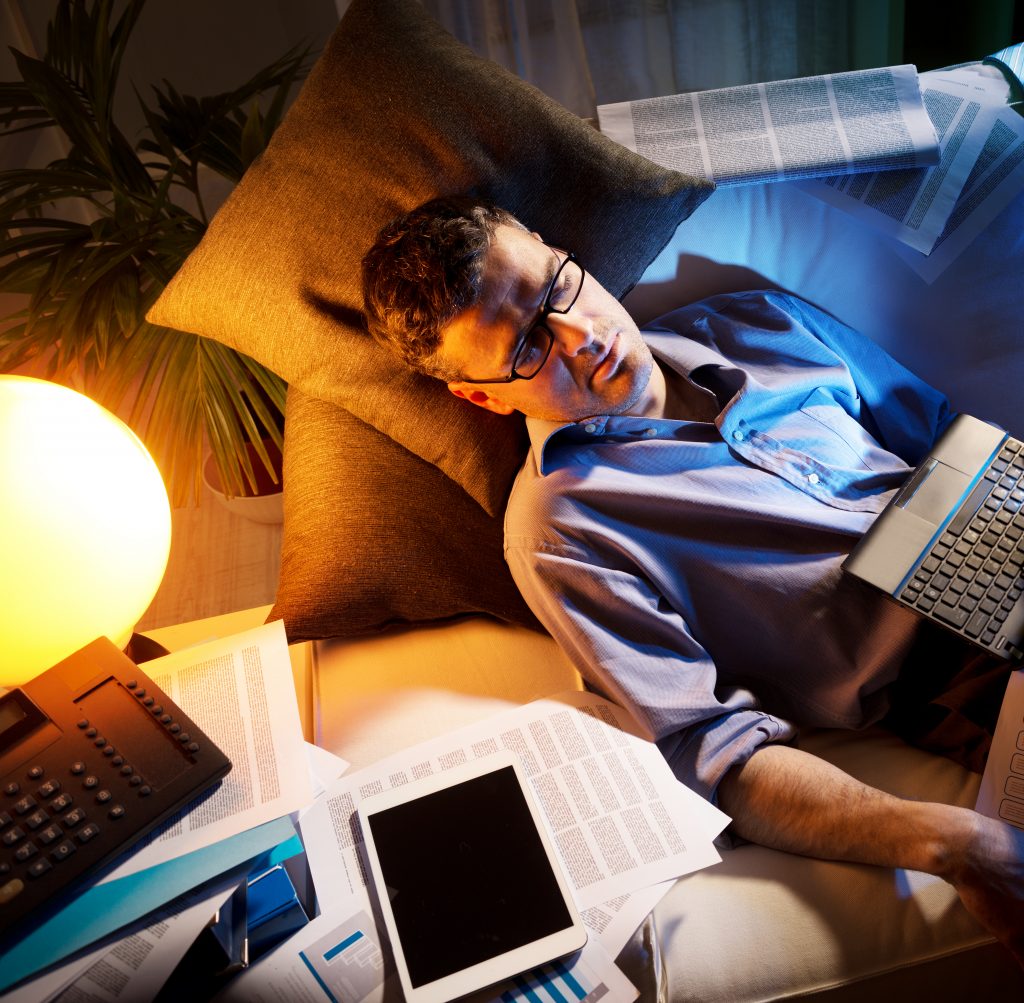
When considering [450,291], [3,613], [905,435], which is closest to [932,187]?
[905,435]

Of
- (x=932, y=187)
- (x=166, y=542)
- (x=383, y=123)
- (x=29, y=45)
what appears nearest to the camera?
(x=166, y=542)

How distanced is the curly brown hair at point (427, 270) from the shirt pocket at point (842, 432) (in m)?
0.57

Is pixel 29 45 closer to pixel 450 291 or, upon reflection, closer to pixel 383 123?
pixel 383 123

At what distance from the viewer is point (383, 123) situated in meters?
1.26

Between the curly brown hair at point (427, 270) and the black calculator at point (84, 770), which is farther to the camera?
the curly brown hair at point (427, 270)

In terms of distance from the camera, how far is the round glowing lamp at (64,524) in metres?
0.94

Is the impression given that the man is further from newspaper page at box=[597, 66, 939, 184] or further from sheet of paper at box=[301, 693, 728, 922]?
newspaper page at box=[597, 66, 939, 184]

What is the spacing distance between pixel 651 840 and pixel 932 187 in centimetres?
113

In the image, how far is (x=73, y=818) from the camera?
913mm

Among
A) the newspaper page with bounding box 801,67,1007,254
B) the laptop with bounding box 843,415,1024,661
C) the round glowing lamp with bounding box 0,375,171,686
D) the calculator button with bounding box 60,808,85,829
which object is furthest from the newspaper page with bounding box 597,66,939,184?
the calculator button with bounding box 60,808,85,829

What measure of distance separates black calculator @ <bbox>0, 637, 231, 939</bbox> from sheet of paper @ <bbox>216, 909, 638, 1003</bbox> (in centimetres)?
19

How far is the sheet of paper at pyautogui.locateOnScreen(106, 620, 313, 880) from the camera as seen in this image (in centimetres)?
94

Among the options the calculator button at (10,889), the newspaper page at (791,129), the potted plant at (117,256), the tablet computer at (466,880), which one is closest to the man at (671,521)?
the tablet computer at (466,880)

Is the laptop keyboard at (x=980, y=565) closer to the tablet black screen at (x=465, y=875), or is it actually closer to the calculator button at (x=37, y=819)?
the tablet black screen at (x=465, y=875)
